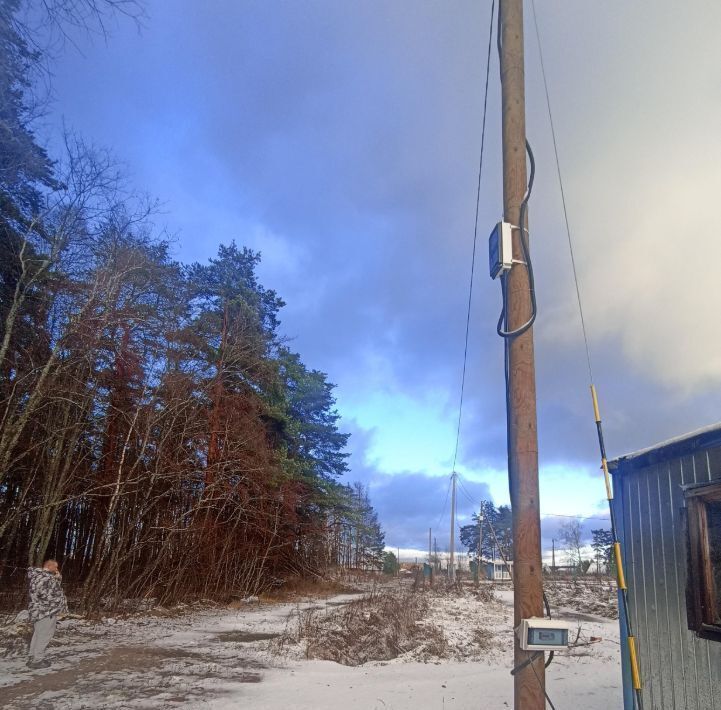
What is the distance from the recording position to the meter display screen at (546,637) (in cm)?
306

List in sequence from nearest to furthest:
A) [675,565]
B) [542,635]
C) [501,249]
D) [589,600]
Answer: [542,635] → [501,249] → [675,565] → [589,600]

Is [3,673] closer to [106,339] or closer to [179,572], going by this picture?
[106,339]

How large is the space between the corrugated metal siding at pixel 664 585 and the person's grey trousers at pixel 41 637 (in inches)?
303

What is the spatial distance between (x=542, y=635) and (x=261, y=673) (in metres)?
6.41

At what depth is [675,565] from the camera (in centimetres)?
470

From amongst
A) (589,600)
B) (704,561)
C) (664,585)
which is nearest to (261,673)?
(664,585)

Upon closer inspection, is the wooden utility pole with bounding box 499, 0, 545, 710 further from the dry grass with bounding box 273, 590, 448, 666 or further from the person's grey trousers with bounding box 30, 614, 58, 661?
the person's grey trousers with bounding box 30, 614, 58, 661

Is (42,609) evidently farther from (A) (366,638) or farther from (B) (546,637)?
(B) (546,637)

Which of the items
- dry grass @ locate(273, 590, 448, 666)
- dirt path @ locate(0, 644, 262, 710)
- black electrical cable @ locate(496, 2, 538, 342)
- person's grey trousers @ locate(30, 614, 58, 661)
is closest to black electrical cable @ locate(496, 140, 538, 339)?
black electrical cable @ locate(496, 2, 538, 342)

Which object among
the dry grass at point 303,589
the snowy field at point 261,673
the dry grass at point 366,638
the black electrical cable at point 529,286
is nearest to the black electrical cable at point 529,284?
the black electrical cable at point 529,286

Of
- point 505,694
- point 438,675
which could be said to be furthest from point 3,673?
point 505,694

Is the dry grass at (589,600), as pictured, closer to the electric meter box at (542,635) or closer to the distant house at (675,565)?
the distant house at (675,565)

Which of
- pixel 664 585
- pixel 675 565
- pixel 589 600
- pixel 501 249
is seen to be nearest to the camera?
pixel 501 249

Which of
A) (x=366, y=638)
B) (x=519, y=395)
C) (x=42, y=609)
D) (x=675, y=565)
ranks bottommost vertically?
(x=366, y=638)
